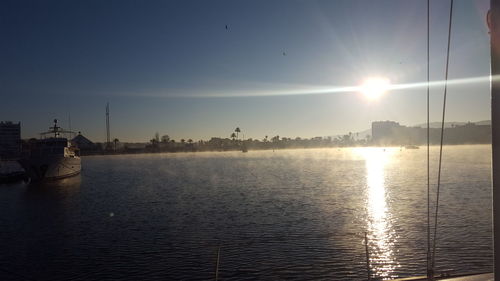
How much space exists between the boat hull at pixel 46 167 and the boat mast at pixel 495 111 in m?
80.3

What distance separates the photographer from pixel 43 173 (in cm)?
7412

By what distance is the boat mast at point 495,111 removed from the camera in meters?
4.05

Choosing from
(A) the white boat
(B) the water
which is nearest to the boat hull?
(A) the white boat

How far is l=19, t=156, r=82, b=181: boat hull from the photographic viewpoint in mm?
74125

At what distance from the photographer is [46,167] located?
246 ft

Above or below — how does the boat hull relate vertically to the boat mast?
below

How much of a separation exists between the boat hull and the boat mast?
263 feet

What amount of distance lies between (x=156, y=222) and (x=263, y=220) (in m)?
8.81

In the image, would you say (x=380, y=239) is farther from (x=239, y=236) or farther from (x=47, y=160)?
(x=47, y=160)

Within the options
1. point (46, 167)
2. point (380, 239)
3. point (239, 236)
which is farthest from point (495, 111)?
point (46, 167)

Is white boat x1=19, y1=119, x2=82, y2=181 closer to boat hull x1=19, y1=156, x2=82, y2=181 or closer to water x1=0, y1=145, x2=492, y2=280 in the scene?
boat hull x1=19, y1=156, x2=82, y2=181

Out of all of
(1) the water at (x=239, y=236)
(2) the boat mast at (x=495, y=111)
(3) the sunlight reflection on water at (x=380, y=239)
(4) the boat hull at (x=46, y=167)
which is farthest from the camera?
(4) the boat hull at (x=46, y=167)

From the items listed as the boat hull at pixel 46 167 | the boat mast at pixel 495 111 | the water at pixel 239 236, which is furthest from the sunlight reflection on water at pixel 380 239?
the boat hull at pixel 46 167

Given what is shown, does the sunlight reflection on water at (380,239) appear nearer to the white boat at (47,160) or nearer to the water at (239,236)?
the water at (239,236)
